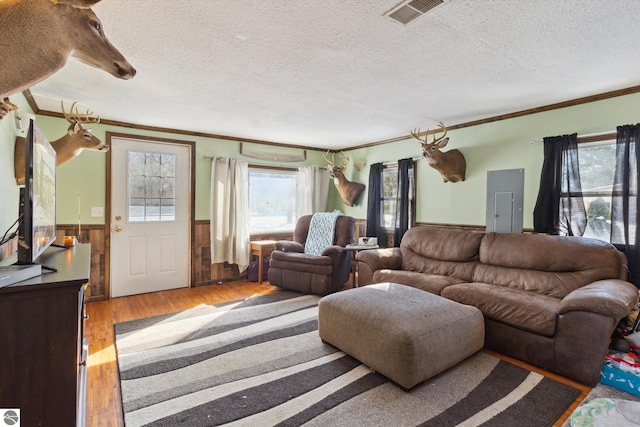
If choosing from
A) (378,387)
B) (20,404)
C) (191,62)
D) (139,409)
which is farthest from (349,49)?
(139,409)

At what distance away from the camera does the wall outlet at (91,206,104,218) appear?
392 centimetres

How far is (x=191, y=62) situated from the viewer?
232 cm

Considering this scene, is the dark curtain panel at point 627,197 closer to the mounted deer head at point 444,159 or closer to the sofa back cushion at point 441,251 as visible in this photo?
the sofa back cushion at point 441,251

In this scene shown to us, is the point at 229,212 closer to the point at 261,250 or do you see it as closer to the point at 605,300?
the point at 261,250

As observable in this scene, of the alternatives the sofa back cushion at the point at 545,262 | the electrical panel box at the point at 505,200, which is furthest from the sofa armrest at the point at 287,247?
the electrical panel box at the point at 505,200

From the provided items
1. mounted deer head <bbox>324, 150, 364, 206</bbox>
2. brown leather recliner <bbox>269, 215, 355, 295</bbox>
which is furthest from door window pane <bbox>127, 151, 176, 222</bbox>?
mounted deer head <bbox>324, 150, 364, 206</bbox>

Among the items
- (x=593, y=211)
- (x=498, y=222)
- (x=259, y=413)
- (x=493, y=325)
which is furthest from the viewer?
(x=498, y=222)

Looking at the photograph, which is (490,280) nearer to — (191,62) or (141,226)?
(191,62)

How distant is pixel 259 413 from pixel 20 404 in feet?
3.67

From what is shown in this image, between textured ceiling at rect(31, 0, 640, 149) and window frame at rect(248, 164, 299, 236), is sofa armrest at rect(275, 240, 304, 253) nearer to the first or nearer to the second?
window frame at rect(248, 164, 299, 236)

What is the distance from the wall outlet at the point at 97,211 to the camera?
3924mm

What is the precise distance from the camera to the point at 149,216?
432 centimetres

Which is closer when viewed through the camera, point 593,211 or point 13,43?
point 13,43

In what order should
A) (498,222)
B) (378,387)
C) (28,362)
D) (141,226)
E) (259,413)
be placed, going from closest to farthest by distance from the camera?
1. (28,362)
2. (259,413)
3. (378,387)
4. (498,222)
5. (141,226)
